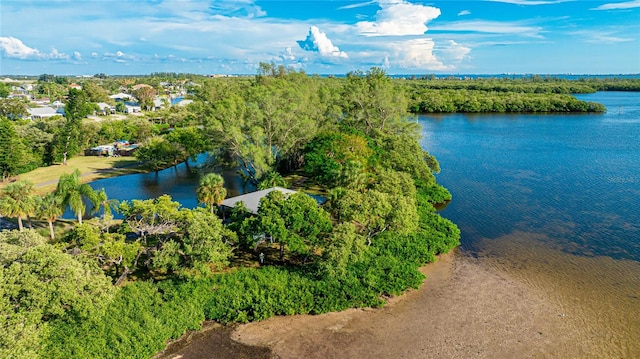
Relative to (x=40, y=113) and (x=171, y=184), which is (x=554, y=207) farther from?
(x=40, y=113)

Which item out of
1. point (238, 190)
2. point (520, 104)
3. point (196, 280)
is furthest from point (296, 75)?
point (520, 104)

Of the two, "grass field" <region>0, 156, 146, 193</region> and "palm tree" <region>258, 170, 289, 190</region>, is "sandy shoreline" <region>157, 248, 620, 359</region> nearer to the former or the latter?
"palm tree" <region>258, 170, 289, 190</region>

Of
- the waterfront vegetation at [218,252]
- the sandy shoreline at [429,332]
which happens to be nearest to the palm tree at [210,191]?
the waterfront vegetation at [218,252]

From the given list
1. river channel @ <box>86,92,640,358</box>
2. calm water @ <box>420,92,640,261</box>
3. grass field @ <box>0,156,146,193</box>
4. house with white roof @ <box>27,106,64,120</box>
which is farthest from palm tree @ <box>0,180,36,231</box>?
house with white roof @ <box>27,106,64,120</box>

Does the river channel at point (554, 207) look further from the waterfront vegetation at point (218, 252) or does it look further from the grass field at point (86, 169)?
the waterfront vegetation at point (218, 252)

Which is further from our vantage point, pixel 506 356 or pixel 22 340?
pixel 506 356

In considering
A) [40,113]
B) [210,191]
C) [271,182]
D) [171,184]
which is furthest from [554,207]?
[40,113]

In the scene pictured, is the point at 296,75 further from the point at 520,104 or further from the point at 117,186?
the point at 520,104
